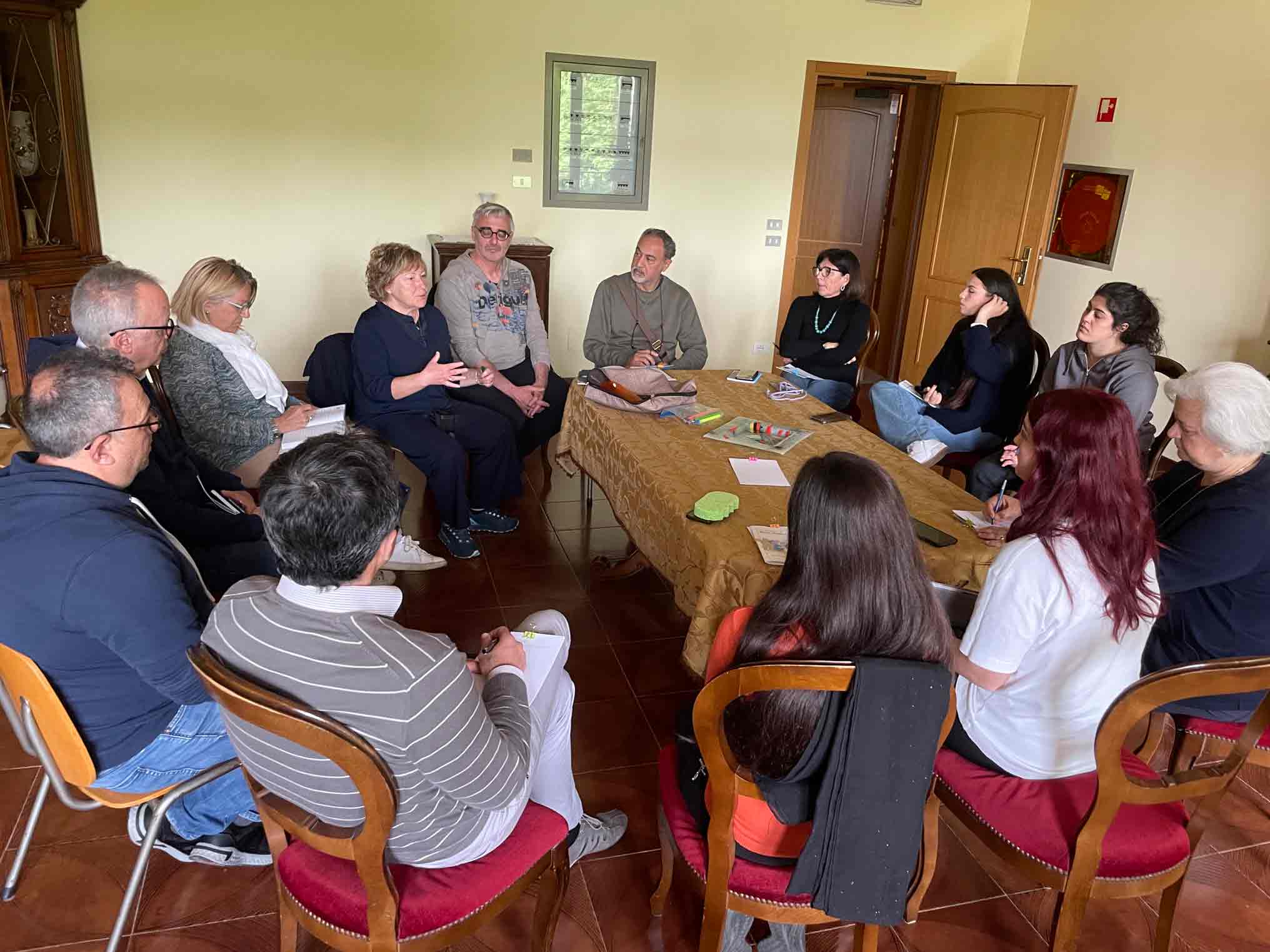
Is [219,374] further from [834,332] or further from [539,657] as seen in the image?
[834,332]

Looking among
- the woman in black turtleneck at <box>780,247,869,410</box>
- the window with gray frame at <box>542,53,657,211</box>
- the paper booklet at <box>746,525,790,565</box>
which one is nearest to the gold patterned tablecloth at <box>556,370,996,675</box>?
the paper booklet at <box>746,525,790,565</box>

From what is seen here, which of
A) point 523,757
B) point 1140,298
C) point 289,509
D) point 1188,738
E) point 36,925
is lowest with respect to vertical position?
point 36,925

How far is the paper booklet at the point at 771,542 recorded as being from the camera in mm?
2127

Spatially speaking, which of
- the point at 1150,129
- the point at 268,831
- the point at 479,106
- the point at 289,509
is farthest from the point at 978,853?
the point at 479,106

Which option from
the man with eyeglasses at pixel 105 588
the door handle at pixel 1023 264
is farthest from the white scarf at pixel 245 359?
the door handle at pixel 1023 264

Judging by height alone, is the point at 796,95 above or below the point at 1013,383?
above

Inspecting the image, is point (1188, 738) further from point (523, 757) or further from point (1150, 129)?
point (1150, 129)

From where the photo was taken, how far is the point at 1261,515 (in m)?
1.87

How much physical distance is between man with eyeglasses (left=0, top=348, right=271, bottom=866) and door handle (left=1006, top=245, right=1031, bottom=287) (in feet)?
15.9

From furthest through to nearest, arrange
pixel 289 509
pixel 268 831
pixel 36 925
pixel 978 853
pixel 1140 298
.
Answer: pixel 1140 298, pixel 978 853, pixel 36 925, pixel 268 831, pixel 289 509

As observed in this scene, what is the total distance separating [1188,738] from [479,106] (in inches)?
190

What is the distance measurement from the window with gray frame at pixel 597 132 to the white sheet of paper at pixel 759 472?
346 cm

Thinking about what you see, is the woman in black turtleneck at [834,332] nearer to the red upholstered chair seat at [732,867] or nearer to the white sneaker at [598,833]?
the white sneaker at [598,833]

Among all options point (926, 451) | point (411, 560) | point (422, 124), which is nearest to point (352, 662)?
point (411, 560)
